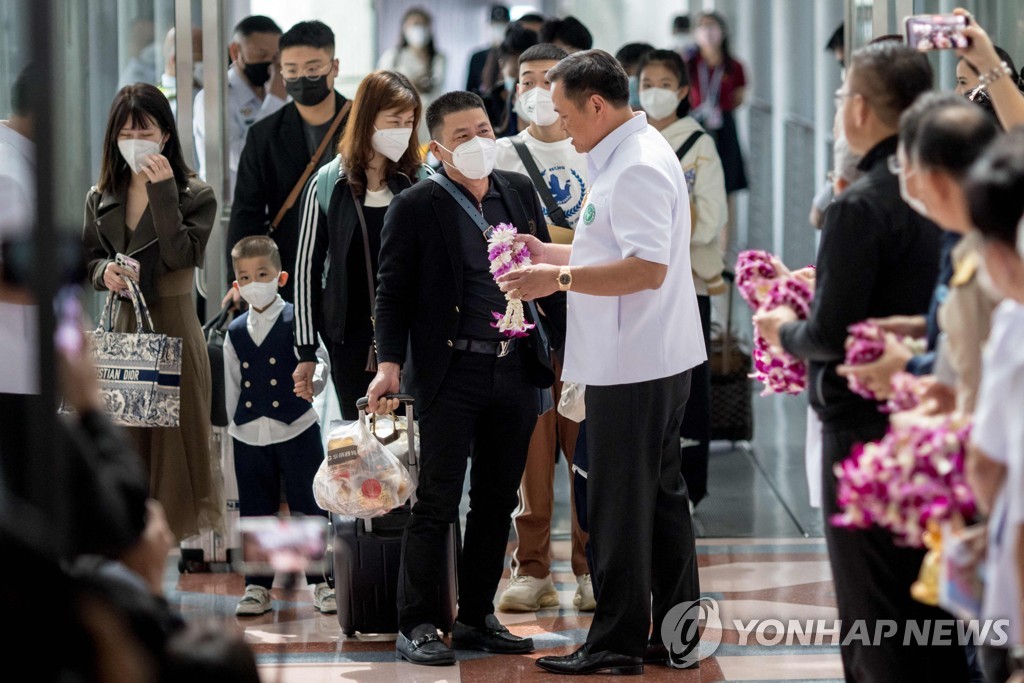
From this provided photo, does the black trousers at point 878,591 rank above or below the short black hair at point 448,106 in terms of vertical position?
below

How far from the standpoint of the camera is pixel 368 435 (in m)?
4.43

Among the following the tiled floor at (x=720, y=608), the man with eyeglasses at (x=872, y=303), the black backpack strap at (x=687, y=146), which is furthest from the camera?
the black backpack strap at (x=687, y=146)

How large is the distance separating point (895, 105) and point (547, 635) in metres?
2.36

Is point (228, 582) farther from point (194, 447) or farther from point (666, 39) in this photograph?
point (666, 39)

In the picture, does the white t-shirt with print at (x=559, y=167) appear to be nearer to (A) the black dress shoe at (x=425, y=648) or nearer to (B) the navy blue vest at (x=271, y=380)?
(B) the navy blue vest at (x=271, y=380)

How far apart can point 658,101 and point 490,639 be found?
2741 millimetres

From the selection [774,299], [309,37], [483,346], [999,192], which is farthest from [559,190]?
[999,192]

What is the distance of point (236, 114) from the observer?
6641mm

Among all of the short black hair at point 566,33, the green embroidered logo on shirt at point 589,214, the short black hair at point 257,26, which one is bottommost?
the green embroidered logo on shirt at point 589,214

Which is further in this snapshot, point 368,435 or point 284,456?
point 284,456

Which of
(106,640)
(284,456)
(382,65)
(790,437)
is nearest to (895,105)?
(106,640)

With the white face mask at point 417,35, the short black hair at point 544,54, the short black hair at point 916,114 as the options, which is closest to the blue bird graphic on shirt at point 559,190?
the short black hair at point 544,54

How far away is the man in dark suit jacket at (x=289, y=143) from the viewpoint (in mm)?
5594

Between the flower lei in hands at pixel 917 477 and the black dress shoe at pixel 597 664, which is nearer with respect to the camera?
the flower lei in hands at pixel 917 477
